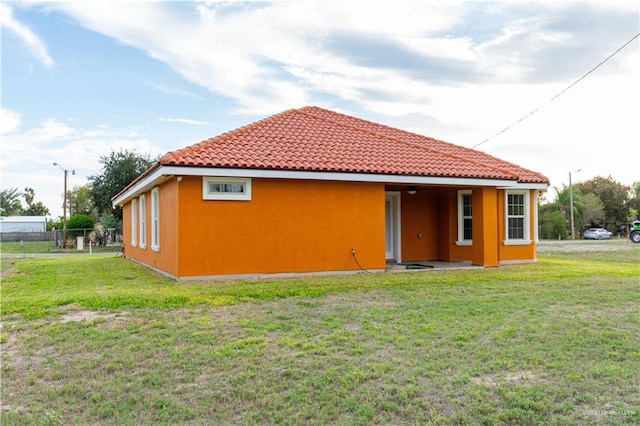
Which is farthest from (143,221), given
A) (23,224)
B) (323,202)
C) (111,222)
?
(23,224)

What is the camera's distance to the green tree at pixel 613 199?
6194cm

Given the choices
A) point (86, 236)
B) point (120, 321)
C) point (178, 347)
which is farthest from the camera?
point (86, 236)

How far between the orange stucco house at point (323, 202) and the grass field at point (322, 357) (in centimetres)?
255

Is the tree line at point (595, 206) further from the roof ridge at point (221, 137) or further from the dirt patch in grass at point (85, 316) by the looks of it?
the dirt patch in grass at point (85, 316)

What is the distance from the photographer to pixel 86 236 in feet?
127

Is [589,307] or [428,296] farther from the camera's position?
[428,296]

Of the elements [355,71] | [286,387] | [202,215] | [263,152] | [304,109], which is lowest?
[286,387]

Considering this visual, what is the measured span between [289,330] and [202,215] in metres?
5.84

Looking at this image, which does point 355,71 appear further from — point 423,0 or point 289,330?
point 289,330

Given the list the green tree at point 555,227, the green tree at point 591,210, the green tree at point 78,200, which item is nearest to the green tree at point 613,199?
the green tree at point 591,210

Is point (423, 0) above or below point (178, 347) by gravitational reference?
above

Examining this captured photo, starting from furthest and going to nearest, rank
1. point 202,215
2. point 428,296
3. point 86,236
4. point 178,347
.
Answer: point 86,236
point 202,215
point 428,296
point 178,347

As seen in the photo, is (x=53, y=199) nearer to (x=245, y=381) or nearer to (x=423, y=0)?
(x=423, y=0)

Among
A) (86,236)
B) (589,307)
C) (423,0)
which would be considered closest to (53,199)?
(86,236)
